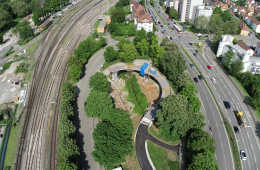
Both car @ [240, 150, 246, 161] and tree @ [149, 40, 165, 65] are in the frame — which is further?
tree @ [149, 40, 165, 65]

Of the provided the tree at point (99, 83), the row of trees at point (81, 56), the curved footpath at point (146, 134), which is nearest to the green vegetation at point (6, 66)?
the row of trees at point (81, 56)

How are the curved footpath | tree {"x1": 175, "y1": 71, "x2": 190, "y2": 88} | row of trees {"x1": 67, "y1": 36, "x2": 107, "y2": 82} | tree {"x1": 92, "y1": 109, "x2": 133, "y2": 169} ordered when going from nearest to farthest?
tree {"x1": 92, "y1": 109, "x2": 133, "y2": 169}, the curved footpath, tree {"x1": 175, "y1": 71, "x2": 190, "y2": 88}, row of trees {"x1": 67, "y1": 36, "x2": 107, "y2": 82}

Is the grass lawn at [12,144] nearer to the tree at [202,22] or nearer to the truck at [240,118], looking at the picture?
the truck at [240,118]

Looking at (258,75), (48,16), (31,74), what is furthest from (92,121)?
(48,16)

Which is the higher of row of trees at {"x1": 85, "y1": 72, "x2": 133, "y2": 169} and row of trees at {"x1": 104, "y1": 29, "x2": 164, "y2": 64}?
row of trees at {"x1": 104, "y1": 29, "x2": 164, "y2": 64}

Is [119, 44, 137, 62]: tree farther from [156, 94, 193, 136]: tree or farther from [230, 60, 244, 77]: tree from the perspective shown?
[230, 60, 244, 77]: tree

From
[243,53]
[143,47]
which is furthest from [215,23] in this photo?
[143,47]

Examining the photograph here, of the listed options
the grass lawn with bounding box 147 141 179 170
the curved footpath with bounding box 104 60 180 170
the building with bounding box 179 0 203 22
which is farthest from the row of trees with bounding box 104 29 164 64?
the building with bounding box 179 0 203 22

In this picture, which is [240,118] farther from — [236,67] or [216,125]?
[236,67]
